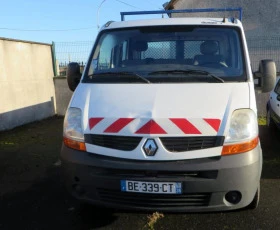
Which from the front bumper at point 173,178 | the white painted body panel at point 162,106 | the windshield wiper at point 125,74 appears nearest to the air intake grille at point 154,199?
the front bumper at point 173,178

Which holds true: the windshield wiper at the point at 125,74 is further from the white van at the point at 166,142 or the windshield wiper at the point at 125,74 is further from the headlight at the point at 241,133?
the headlight at the point at 241,133

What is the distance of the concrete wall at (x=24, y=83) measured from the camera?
27.7 ft

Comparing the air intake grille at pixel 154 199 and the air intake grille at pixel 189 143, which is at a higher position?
the air intake grille at pixel 189 143

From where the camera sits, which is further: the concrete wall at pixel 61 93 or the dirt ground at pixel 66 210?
the concrete wall at pixel 61 93

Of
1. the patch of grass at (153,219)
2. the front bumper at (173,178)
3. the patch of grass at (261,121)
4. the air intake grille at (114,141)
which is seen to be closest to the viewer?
the front bumper at (173,178)

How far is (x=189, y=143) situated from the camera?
2.85 metres

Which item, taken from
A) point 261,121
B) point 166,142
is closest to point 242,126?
point 166,142

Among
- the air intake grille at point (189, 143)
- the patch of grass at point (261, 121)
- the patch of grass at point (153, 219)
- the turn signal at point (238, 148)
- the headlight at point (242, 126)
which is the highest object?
the headlight at point (242, 126)

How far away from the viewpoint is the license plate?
9.23 ft

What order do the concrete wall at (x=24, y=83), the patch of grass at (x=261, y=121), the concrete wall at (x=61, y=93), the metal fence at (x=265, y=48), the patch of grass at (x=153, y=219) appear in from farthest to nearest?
the concrete wall at (x=61, y=93) → the metal fence at (x=265, y=48) → the patch of grass at (x=261, y=121) → the concrete wall at (x=24, y=83) → the patch of grass at (x=153, y=219)

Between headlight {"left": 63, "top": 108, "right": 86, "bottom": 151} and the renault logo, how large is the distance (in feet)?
1.90

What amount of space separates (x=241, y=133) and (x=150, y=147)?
806 millimetres

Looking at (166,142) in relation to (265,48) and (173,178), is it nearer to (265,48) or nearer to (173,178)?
(173,178)

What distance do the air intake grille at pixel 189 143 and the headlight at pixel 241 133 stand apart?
0.08m
